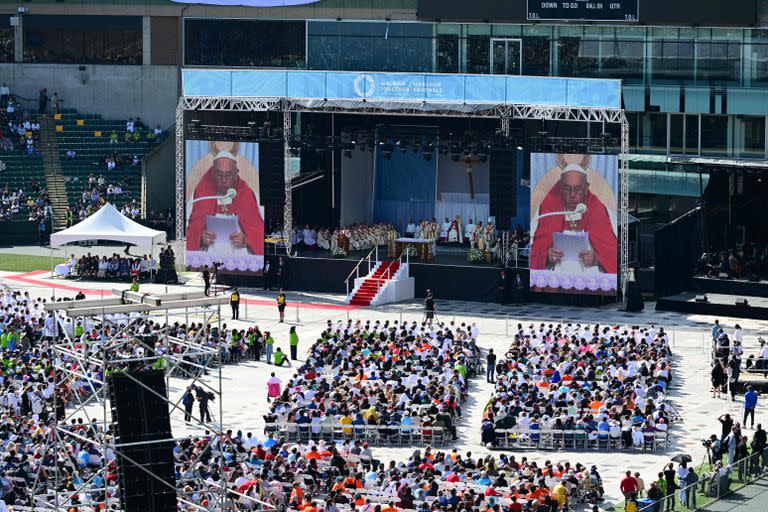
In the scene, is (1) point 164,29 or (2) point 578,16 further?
(1) point 164,29

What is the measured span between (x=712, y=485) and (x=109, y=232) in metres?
31.1

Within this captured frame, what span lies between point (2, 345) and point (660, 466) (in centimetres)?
2077

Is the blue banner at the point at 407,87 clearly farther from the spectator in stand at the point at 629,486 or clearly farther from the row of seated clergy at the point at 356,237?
the spectator in stand at the point at 629,486

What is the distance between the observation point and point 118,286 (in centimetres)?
6056

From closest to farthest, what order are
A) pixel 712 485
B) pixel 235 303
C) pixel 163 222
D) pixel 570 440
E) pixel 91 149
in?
pixel 712 485, pixel 570 440, pixel 235 303, pixel 163 222, pixel 91 149

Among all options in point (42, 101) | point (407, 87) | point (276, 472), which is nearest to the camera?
point (276, 472)

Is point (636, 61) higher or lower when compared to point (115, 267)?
higher

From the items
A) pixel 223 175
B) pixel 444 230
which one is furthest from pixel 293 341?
pixel 444 230

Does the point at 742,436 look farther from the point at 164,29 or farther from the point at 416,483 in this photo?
the point at 164,29

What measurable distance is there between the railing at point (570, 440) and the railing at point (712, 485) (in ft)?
6.13

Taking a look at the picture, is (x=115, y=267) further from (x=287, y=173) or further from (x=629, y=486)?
(x=629, y=486)

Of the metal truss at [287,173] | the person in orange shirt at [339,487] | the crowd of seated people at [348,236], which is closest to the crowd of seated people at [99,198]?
the crowd of seated people at [348,236]

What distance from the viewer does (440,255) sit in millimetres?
61250

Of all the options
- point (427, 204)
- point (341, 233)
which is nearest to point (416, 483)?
point (341, 233)
